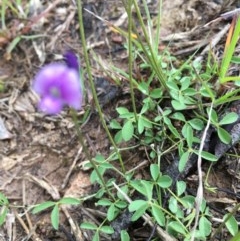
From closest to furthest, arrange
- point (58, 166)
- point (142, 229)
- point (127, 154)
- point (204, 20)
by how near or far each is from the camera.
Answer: point (142, 229) < point (127, 154) < point (58, 166) < point (204, 20)

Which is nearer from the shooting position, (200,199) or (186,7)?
(200,199)

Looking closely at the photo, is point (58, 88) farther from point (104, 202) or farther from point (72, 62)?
point (104, 202)

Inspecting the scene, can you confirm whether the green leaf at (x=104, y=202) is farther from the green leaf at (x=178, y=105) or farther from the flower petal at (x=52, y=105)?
the flower petal at (x=52, y=105)

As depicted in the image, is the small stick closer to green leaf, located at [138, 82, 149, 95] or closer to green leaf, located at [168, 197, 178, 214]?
green leaf, located at [138, 82, 149, 95]

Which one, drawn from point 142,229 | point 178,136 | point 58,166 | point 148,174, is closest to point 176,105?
point 178,136

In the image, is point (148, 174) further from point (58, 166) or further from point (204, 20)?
point (204, 20)

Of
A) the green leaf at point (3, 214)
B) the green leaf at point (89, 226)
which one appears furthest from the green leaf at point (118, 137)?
the green leaf at point (3, 214)
